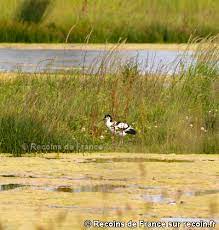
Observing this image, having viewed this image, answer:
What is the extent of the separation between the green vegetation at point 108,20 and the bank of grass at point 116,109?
1701 cm

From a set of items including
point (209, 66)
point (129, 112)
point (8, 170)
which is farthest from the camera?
point (209, 66)

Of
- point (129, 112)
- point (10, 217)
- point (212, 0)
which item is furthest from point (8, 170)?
point (212, 0)

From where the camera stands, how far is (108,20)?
1389 inches

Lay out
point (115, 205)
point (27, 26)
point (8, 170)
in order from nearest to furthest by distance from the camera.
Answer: point (115, 205)
point (8, 170)
point (27, 26)

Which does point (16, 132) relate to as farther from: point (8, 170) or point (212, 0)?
point (212, 0)

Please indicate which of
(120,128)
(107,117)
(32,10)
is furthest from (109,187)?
(32,10)

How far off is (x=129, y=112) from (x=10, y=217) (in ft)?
18.2

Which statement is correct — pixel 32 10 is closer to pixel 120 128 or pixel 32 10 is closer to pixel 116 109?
pixel 116 109

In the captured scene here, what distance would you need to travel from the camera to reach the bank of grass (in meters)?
11.8

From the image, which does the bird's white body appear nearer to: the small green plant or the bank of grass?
the bank of grass

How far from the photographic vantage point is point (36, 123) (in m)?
11.9

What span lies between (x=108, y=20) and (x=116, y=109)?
22.0 m

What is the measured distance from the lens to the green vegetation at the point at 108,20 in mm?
32625

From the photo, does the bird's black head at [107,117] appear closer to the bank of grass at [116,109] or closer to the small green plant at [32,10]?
the bank of grass at [116,109]
